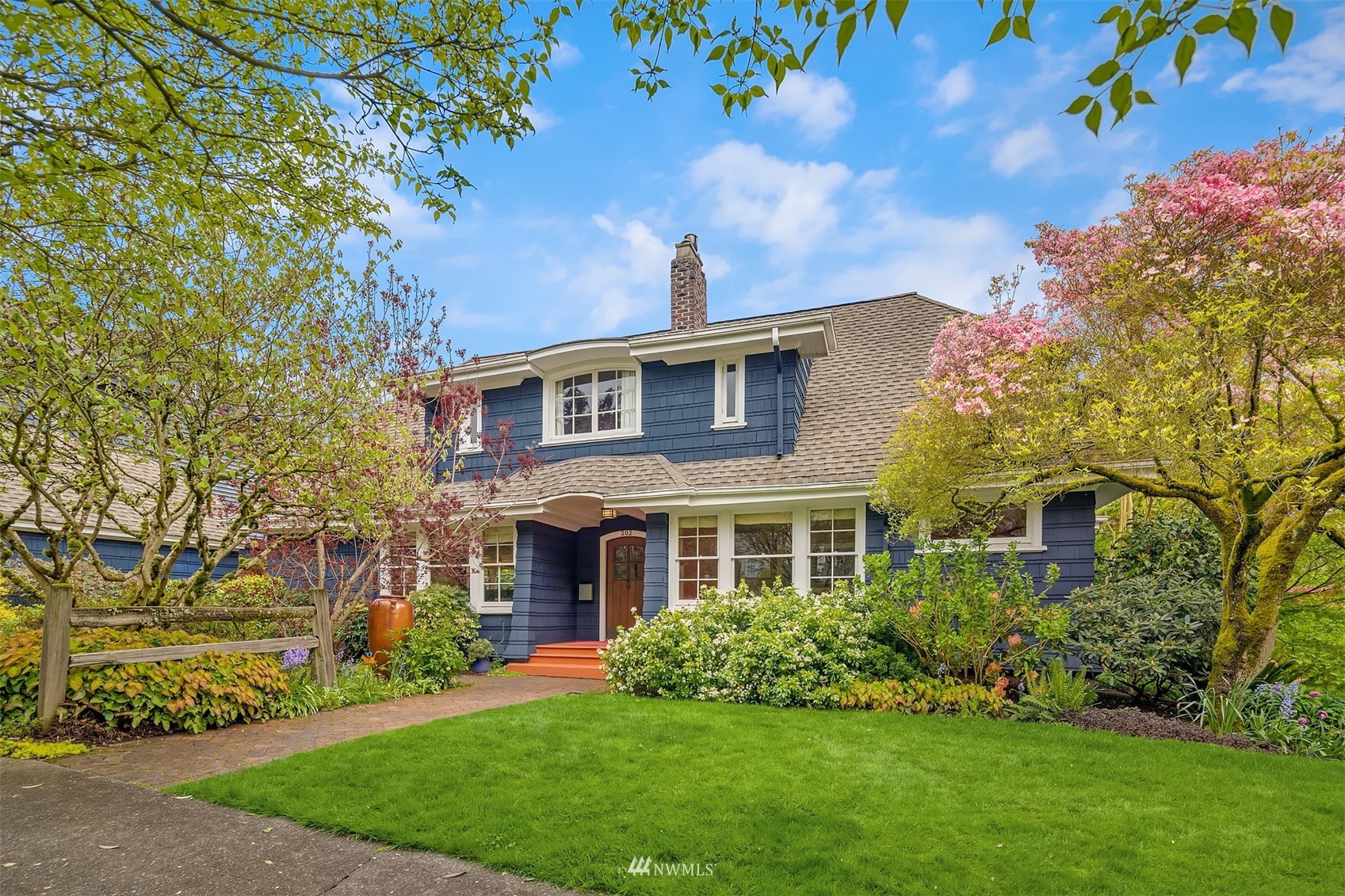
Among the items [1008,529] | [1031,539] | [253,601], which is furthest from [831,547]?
[253,601]

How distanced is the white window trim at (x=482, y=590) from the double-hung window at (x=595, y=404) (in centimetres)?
234

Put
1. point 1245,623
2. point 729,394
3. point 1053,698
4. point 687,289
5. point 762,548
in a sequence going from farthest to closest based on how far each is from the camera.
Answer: point 687,289, point 729,394, point 762,548, point 1053,698, point 1245,623

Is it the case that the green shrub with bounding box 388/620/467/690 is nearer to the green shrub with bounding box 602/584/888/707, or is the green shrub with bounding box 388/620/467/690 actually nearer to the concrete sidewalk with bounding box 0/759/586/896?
the green shrub with bounding box 602/584/888/707

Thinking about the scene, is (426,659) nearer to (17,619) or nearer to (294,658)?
(294,658)

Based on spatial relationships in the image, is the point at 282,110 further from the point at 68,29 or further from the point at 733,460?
the point at 733,460

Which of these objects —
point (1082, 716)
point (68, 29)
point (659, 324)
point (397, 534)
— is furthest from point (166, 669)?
point (659, 324)

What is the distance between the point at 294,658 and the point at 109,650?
2351 mm

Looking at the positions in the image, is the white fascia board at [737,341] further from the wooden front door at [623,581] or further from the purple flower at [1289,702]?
the purple flower at [1289,702]

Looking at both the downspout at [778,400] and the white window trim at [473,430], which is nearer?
the downspout at [778,400]

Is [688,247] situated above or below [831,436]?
above

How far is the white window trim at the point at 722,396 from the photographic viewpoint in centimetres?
1200

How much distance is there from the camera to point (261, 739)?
20.8ft

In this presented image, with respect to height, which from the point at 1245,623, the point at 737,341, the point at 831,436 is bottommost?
the point at 1245,623

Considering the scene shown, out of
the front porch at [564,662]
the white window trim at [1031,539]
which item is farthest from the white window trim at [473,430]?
the white window trim at [1031,539]
